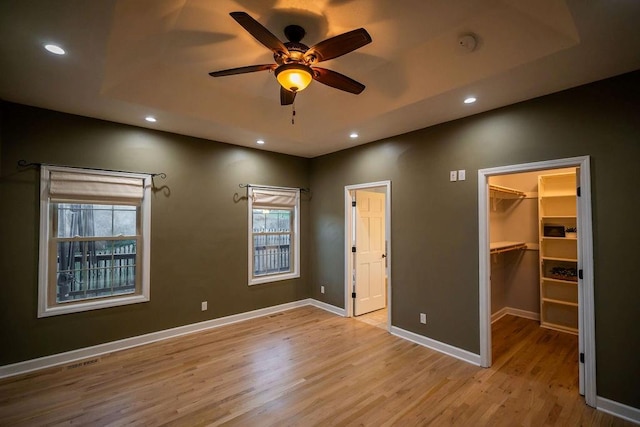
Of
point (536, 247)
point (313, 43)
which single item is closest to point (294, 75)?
point (313, 43)

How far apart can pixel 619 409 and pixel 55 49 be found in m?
5.19

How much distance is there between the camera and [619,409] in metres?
2.30

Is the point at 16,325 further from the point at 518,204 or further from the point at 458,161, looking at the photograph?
the point at 518,204

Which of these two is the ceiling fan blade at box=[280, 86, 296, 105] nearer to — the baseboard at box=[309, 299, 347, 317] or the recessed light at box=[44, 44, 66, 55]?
the recessed light at box=[44, 44, 66, 55]

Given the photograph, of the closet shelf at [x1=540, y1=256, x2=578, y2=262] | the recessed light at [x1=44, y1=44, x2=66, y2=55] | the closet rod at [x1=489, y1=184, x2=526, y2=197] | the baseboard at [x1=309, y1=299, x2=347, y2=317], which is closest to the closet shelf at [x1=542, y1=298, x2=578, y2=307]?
the closet shelf at [x1=540, y1=256, x2=578, y2=262]

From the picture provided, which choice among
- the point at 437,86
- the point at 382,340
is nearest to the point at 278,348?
the point at 382,340

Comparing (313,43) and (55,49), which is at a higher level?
(313,43)

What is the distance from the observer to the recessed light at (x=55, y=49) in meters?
2.05

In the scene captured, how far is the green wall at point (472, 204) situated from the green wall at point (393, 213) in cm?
1

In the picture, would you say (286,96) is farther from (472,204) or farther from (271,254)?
(271,254)

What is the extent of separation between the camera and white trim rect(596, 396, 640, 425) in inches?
88.4

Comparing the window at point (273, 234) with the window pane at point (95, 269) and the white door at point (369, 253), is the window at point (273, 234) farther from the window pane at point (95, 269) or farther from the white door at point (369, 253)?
the window pane at point (95, 269)

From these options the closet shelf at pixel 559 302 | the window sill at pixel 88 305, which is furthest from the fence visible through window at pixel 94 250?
the closet shelf at pixel 559 302

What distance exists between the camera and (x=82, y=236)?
3332mm
